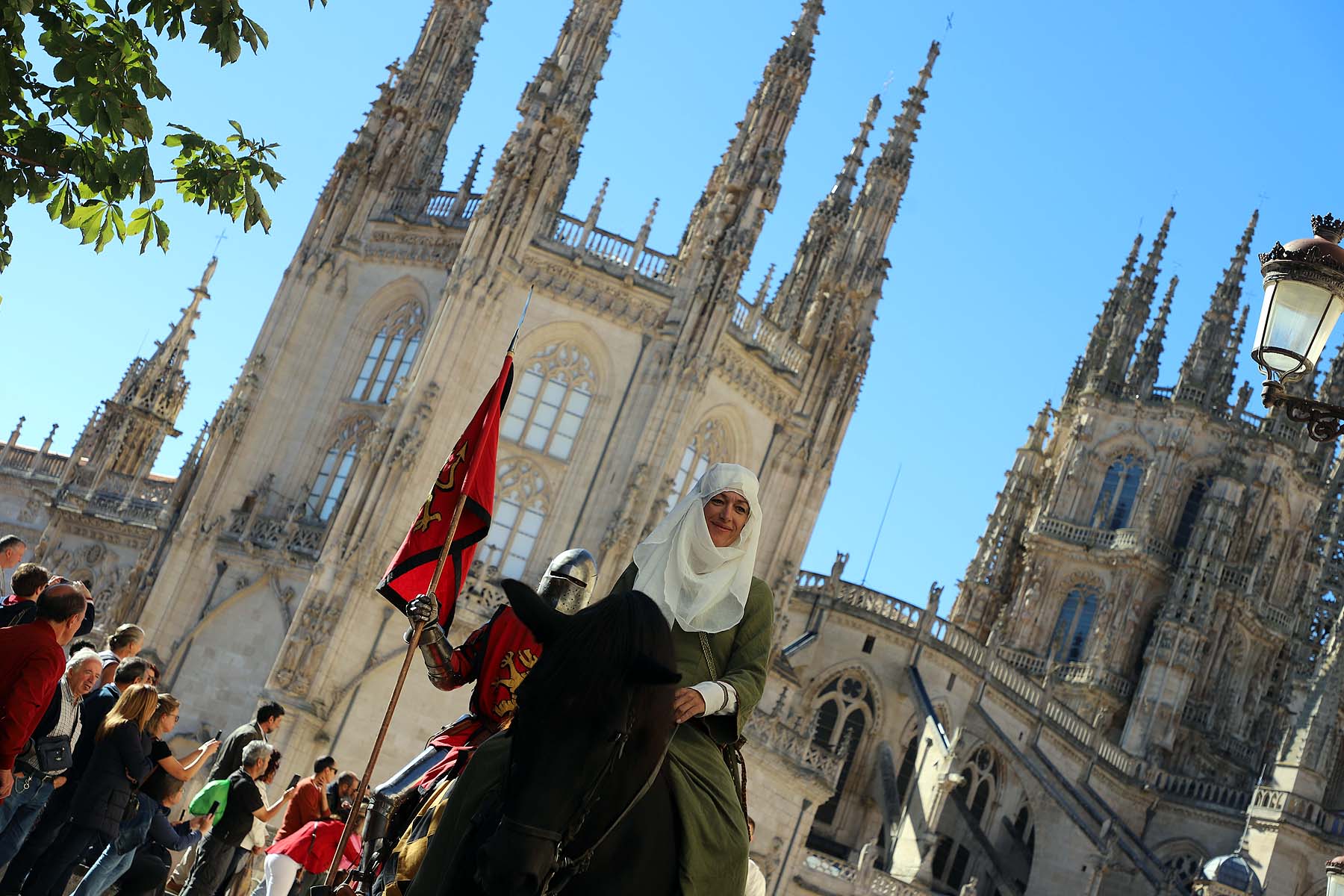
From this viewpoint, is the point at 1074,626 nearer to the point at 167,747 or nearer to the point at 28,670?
the point at 167,747

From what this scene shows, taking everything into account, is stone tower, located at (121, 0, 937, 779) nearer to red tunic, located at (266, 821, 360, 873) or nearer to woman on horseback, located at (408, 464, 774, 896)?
red tunic, located at (266, 821, 360, 873)

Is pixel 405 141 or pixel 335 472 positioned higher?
pixel 405 141

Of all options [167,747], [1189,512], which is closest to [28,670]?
[167,747]

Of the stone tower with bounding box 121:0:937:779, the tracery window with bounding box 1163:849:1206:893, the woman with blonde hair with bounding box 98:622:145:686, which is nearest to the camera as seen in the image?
the woman with blonde hair with bounding box 98:622:145:686

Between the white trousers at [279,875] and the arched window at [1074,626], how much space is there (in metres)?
44.3

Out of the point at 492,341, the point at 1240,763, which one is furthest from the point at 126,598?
the point at 1240,763

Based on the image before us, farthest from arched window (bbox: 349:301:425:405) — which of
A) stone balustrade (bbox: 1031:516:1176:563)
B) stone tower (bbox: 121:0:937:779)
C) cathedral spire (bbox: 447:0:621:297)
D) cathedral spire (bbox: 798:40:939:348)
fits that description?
stone balustrade (bbox: 1031:516:1176:563)

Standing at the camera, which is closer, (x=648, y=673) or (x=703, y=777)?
(x=648, y=673)

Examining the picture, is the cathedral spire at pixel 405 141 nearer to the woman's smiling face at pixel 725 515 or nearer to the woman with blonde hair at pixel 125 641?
the woman with blonde hair at pixel 125 641

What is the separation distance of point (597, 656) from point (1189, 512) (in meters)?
51.9

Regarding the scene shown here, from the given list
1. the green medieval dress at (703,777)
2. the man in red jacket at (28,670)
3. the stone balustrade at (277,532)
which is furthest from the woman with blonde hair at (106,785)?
the stone balustrade at (277,532)

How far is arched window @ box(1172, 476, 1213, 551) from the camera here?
53375 mm

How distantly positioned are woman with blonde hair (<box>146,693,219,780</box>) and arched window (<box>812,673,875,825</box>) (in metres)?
30.8

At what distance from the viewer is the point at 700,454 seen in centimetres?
3369
